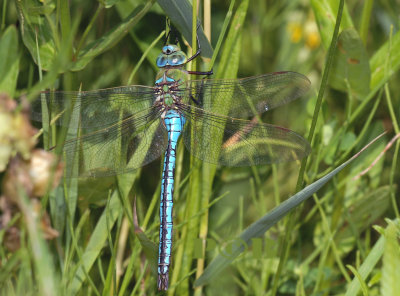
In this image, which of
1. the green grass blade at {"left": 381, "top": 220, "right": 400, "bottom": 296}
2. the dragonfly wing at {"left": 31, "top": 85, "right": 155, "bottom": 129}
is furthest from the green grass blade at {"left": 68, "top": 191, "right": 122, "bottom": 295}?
the green grass blade at {"left": 381, "top": 220, "right": 400, "bottom": 296}

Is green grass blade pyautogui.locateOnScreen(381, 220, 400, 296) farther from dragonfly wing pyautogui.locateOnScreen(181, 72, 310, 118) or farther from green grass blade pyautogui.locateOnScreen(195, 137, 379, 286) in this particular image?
dragonfly wing pyautogui.locateOnScreen(181, 72, 310, 118)

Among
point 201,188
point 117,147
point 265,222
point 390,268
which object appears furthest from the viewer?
point 117,147

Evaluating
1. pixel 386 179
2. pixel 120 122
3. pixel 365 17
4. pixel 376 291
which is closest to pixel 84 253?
pixel 120 122

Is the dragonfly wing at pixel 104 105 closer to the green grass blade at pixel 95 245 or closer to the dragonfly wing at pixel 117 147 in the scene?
the dragonfly wing at pixel 117 147

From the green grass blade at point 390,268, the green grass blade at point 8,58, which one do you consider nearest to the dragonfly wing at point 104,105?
the green grass blade at point 8,58

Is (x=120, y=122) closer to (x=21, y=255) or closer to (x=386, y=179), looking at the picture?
(x=21, y=255)

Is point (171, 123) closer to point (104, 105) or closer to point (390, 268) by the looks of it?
point (104, 105)

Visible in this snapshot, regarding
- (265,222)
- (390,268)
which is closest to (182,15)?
(265,222)
